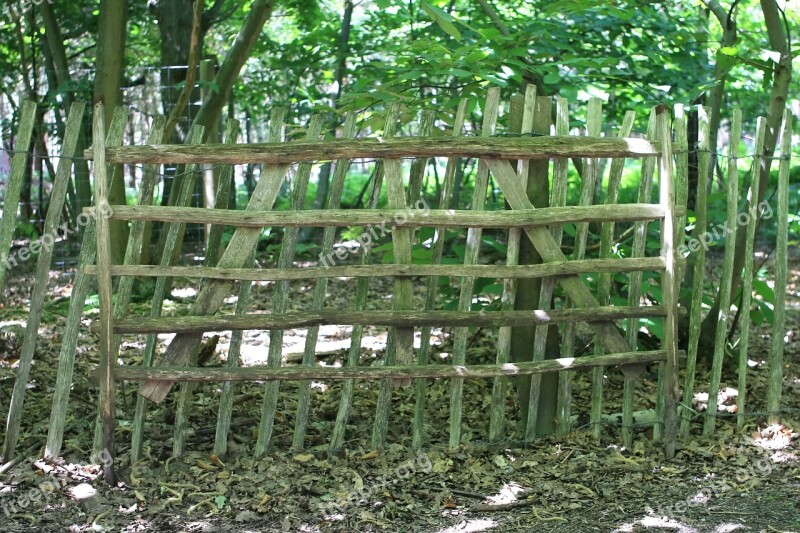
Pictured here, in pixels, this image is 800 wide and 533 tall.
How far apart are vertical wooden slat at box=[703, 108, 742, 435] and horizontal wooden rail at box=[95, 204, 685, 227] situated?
49 cm

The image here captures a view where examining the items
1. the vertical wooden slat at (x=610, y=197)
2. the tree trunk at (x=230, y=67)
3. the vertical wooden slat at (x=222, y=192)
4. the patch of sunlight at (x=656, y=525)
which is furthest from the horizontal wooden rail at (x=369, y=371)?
the tree trunk at (x=230, y=67)

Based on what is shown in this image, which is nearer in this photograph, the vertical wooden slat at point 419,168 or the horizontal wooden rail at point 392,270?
the horizontal wooden rail at point 392,270

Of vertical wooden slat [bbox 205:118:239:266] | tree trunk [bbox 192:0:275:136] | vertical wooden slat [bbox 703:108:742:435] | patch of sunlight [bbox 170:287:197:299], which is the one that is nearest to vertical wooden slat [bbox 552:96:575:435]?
vertical wooden slat [bbox 703:108:742:435]

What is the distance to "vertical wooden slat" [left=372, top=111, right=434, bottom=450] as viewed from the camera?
3.58 meters

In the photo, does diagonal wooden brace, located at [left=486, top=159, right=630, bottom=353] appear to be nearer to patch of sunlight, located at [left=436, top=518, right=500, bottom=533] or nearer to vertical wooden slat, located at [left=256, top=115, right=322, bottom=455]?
vertical wooden slat, located at [left=256, top=115, right=322, bottom=455]

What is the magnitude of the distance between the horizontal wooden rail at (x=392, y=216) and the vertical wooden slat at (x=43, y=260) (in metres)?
0.24

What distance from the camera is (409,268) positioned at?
3.56 metres

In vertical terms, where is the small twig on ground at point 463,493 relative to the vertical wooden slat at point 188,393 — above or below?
below

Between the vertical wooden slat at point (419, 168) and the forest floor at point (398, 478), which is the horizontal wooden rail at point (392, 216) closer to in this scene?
the vertical wooden slat at point (419, 168)

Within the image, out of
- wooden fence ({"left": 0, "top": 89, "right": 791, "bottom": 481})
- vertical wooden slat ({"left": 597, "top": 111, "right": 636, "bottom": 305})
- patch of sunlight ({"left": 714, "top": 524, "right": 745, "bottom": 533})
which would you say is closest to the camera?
patch of sunlight ({"left": 714, "top": 524, "right": 745, "bottom": 533})

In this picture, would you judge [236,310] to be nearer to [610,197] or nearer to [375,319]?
[375,319]

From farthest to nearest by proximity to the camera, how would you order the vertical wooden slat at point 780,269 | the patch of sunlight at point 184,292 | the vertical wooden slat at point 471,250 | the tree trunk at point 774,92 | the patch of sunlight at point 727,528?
the patch of sunlight at point 184,292, the tree trunk at point 774,92, the vertical wooden slat at point 780,269, the vertical wooden slat at point 471,250, the patch of sunlight at point 727,528

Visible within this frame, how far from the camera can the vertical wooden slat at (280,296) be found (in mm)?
3713

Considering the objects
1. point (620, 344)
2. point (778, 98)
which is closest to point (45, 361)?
point (620, 344)
